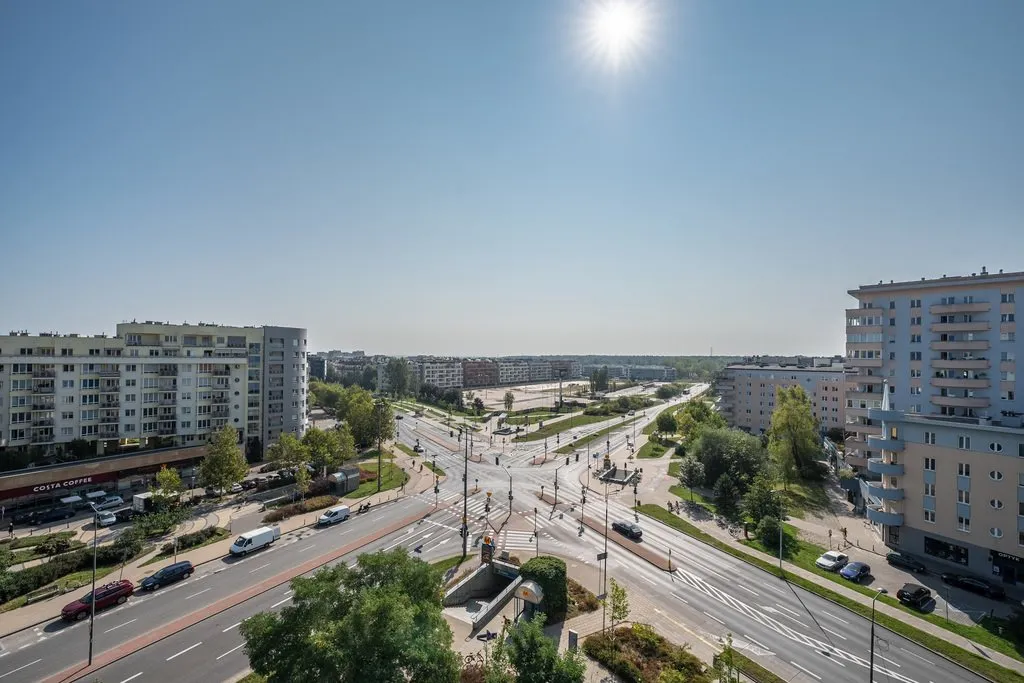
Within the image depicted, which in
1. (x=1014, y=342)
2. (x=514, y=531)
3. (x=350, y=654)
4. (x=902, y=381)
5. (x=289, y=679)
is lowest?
(x=514, y=531)

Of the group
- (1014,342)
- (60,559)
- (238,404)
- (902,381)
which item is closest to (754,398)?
(902,381)

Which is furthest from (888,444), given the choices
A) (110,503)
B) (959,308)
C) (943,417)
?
(110,503)

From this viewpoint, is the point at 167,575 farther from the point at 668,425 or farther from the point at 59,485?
the point at 668,425

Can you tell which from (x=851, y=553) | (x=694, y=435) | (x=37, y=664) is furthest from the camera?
(x=694, y=435)

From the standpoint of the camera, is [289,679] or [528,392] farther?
[528,392]

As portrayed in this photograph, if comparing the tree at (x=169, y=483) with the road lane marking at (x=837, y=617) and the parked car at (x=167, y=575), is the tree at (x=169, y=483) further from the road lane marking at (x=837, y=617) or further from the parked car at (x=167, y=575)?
the road lane marking at (x=837, y=617)

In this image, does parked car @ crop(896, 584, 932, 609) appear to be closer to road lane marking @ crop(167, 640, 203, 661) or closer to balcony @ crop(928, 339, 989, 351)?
balcony @ crop(928, 339, 989, 351)

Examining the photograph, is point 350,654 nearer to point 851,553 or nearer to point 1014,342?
point 851,553

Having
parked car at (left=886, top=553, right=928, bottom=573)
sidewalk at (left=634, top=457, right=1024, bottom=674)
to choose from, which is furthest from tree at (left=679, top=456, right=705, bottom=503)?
parked car at (left=886, top=553, right=928, bottom=573)
